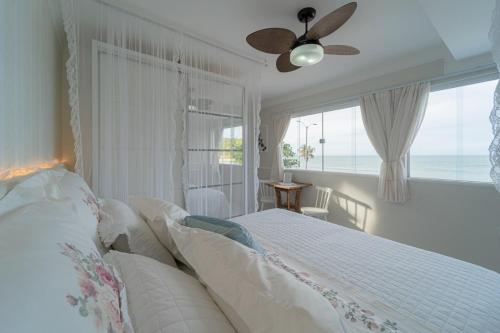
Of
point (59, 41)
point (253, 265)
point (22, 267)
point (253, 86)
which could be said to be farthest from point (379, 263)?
point (59, 41)

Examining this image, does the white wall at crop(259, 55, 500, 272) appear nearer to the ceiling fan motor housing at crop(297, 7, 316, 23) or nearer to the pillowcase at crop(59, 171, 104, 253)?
the ceiling fan motor housing at crop(297, 7, 316, 23)

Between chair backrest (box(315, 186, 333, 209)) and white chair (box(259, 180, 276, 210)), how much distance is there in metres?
0.91

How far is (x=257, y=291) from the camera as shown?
21.7 inches

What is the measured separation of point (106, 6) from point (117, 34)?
0.65 ft

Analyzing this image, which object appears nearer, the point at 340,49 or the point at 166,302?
the point at 166,302

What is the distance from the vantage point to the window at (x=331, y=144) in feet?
10.9

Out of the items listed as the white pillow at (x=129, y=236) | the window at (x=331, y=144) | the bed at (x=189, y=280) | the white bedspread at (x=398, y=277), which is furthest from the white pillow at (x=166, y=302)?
the window at (x=331, y=144)

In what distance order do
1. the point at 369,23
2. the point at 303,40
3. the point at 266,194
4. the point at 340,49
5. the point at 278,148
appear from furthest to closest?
the point at 278,148
the point at 266,194
the point at 369,23
the point at 340,49
the point at 303,40

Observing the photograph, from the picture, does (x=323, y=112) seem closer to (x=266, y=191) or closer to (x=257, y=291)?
(x=266, y=191)

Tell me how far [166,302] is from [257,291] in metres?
0.27

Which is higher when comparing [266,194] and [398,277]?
[398,277]

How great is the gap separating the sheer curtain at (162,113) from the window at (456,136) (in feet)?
7.30

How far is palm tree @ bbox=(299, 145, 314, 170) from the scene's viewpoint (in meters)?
4.11

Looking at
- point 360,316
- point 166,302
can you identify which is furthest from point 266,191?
point 166,302
